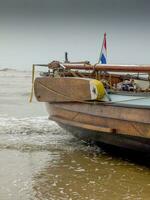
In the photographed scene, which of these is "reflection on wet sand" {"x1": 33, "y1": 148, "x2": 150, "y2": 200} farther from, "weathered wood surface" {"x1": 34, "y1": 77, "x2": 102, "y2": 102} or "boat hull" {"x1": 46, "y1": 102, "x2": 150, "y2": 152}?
"weathered wood surface" {"x1": 34, "y1": 77, "x2": 102, "y2": 102}

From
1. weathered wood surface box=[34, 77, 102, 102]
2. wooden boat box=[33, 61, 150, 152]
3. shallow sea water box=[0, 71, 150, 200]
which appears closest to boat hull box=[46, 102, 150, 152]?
wooden boat box=[33, 61, 150, 152]

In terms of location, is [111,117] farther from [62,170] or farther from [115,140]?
[62,170]

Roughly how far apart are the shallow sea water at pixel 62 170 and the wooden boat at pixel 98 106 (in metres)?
0.34

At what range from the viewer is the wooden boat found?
6.06 m

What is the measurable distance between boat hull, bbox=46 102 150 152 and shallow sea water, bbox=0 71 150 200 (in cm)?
31

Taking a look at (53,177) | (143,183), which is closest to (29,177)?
(53,177)

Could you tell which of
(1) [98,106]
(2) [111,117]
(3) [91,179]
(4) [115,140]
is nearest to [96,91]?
(1) [98,106]

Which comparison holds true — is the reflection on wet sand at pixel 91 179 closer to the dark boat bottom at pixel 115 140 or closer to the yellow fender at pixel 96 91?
the dark boat bottom at pixel 115 140

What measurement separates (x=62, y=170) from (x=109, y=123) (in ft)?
3.02

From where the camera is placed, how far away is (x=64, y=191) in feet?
16.8

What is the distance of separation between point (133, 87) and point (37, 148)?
180 cm

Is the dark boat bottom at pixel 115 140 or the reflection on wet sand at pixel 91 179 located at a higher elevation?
the dark boat bottom at pixel 115 140

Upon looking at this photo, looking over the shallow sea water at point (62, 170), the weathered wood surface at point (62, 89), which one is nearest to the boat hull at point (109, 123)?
the weathered wood surface at point (62, 89)

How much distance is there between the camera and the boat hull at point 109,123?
598 cm
